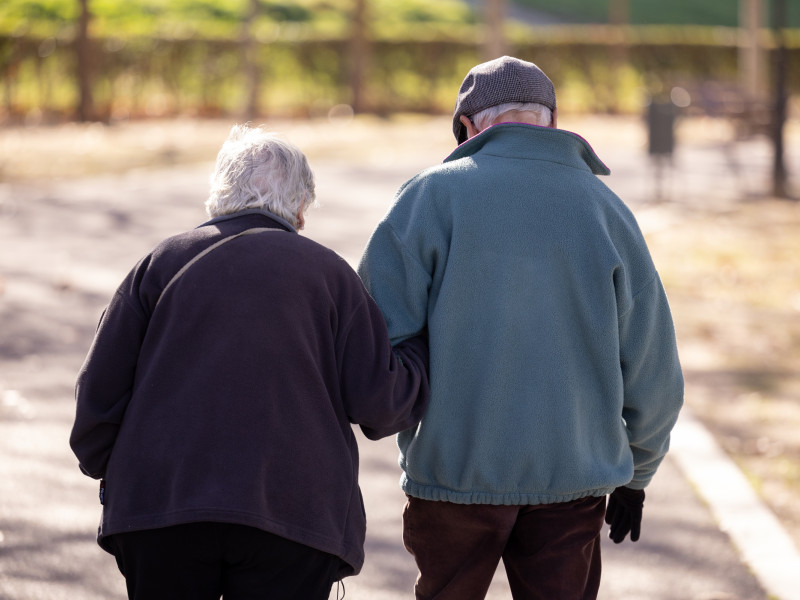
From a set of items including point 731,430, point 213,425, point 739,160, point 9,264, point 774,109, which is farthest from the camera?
point 739,160

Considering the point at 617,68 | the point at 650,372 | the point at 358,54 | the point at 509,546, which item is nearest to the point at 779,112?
the point at 650,372

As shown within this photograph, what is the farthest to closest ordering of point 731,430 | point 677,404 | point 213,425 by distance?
A: point 731,430, point 677,404, point 213,425

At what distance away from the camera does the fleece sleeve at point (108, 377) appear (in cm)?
252

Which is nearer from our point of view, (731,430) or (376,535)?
(376,535)

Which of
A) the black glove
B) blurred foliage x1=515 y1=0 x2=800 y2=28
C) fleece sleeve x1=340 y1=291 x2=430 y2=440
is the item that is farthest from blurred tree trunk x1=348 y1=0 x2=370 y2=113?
blurred foliage x1=515 y1=0 x2=800 y2=28

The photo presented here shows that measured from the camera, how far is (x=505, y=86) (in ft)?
9.27

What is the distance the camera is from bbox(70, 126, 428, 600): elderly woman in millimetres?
2445

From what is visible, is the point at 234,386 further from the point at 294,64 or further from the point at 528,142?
the point at 294,64

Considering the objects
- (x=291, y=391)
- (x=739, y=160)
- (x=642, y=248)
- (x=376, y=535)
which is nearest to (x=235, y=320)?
(x=291, y=391)

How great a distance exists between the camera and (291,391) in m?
2.48

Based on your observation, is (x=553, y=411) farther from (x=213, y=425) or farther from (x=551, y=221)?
(x=213, y=425)

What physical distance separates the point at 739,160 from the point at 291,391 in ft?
54.7

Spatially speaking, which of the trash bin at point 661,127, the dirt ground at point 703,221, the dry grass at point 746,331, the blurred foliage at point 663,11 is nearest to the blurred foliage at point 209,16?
the dirt ground at point 703,221

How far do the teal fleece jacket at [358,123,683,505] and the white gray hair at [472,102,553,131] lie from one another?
0.08m
